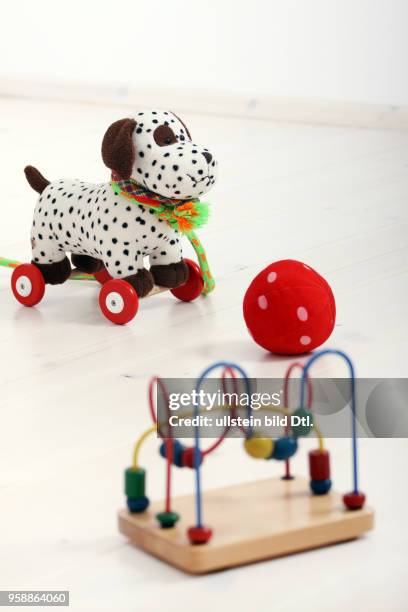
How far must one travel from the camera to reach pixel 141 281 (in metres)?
1.69

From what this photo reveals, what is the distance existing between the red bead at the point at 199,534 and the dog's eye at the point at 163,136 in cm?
82

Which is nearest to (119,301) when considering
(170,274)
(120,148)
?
(170,274)

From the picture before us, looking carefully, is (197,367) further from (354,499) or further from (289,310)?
(354,499)

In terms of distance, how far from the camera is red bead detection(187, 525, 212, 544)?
36.6 inches

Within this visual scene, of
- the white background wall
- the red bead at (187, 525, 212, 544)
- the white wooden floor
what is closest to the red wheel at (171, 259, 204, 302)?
the white wooden floor

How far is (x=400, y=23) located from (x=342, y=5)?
0.64ft

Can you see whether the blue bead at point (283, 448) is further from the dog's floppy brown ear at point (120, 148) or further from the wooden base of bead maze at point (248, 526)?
the dog's floppy brown ear at point (120, 148)

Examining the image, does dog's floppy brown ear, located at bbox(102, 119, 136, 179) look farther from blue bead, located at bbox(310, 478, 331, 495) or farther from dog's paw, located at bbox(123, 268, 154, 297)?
blue bead, located at bbox(310, 478, 331, 495)

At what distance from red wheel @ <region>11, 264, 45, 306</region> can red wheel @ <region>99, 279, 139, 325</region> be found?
0.45ft

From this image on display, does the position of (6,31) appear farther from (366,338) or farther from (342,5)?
(366,338)

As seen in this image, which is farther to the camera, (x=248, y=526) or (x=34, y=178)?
(x=34, y=178)

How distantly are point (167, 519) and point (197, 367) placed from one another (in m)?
0.55

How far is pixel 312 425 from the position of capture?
1053 mm

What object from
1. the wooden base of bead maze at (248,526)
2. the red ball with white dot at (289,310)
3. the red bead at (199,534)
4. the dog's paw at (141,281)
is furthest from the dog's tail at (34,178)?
the red bead at (199,534)
